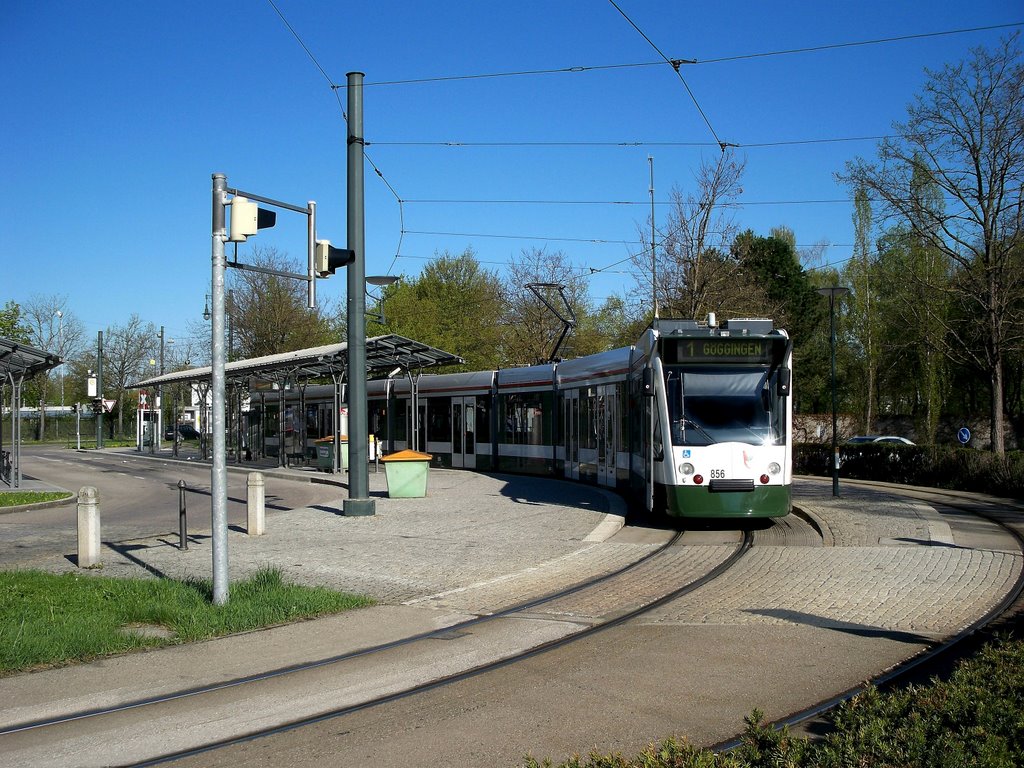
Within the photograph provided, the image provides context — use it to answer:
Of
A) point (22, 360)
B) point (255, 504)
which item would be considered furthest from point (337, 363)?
point (255, 504)

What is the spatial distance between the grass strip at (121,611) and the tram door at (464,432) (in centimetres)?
2000

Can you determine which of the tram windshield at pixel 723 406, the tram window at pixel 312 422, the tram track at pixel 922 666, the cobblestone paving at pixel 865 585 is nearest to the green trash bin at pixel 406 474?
the tram windshield at pixel 723 406

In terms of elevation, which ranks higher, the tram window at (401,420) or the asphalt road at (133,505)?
the tram window at (401,420)

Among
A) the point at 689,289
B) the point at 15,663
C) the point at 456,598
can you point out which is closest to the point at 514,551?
the point at 456,598

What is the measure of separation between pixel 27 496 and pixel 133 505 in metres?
2.42

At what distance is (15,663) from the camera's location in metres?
7.25

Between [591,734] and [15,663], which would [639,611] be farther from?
[15,663]

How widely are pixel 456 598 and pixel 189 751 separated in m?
4.72

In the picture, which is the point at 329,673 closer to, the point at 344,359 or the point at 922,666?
the point at 922,666

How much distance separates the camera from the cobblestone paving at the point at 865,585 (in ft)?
27.8

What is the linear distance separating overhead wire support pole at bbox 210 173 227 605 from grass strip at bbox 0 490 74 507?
44.4 ft

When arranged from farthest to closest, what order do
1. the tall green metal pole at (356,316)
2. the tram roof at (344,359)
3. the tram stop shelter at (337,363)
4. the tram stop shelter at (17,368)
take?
the tram stop shelter at (337,363)
the tram roof at (344,359)
the tram stop shelter at (17,368)
the tall green metal pole at (356,316)

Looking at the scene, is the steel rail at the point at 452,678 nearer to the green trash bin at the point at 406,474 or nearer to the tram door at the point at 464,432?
the green trash bin at the point at 406,474

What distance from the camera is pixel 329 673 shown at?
23.4 ft
